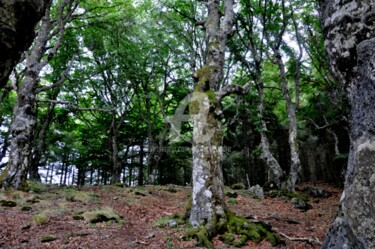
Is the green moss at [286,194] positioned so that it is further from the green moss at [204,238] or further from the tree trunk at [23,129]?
the tree trunk at [23,129]

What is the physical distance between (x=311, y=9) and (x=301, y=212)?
1284 centimetres

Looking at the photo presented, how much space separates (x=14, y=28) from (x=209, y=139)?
6.93m

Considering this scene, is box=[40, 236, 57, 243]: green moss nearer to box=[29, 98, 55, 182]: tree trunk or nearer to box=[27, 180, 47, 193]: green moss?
box=[27, 180, 47, 193]: green moss

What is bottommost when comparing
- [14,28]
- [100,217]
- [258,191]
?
[100,217]

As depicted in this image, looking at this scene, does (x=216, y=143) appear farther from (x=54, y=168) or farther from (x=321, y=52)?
(x=54, y=168)

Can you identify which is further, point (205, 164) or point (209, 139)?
point (209, 139)

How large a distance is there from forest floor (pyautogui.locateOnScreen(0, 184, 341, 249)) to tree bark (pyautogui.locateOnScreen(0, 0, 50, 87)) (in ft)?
19.5

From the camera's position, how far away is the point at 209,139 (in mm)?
8289

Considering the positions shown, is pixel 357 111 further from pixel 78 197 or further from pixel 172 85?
pixel 172 85

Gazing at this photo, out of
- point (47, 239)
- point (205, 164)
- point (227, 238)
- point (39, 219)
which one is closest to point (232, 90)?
point (205, 164)

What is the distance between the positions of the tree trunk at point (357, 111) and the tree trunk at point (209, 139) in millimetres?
5547

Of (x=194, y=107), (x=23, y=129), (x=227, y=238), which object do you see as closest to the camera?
(x=227, y=238)

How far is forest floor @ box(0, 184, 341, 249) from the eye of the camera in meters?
6.77

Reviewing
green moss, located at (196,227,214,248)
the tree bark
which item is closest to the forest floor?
green moss, located at (196,227,214,248)
